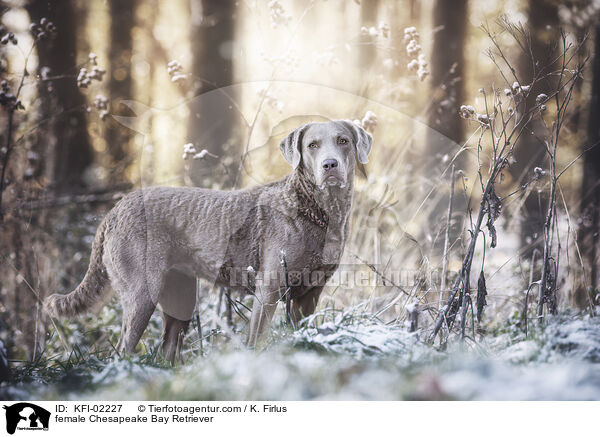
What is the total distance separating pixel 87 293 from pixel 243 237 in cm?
117

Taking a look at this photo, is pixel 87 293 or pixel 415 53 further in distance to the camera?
pixel 415 53

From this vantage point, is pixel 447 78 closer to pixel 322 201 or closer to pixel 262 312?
pixel 322 201

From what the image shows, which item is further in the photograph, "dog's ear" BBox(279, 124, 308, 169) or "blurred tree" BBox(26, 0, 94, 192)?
"blurred tree" BBox(26, 0, 94, 192)

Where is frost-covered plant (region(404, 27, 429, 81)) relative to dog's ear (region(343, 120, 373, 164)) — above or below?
above

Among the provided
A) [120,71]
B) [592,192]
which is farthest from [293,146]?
[592,192]

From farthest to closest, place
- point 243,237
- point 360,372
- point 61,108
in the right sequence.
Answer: point 61,108 → point 243,237 → point 360,372

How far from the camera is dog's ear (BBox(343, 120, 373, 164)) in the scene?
3188 mm
